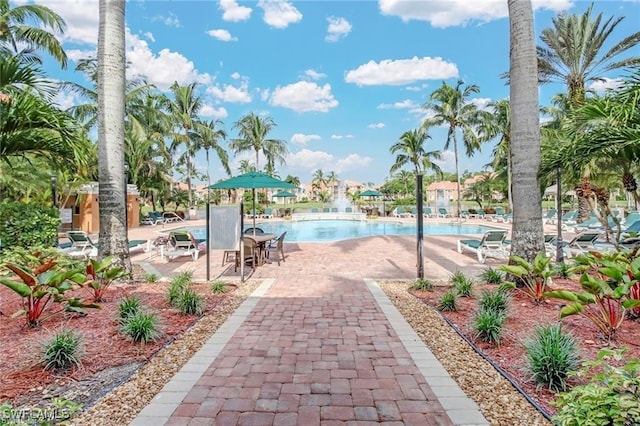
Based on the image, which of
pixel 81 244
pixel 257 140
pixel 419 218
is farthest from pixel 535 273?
pixel 257 140

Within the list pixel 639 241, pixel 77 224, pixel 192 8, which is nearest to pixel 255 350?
pixel 639 241

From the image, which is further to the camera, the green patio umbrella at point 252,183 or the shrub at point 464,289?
the green patio umbrella at point 252,183

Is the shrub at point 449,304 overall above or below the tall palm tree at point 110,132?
below

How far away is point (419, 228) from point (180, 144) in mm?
27330

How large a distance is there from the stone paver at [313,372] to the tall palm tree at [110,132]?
3.00m

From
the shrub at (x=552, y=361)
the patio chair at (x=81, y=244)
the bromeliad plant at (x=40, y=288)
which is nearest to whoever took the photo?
the shrub at (x=552, y=361)

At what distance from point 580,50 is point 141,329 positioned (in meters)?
18.4

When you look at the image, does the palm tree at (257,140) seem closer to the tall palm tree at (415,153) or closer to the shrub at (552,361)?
the tall palm tree at (415,153)

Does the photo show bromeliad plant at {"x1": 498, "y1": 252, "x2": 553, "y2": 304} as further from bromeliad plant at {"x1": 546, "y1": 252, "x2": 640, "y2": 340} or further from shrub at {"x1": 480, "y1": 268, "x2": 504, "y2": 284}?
shrub at {"x1": 480, "y1": 268, "x2": 504, "y2": 284}

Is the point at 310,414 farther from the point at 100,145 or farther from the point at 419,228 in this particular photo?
the point at 100,145

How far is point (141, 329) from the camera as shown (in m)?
4.11

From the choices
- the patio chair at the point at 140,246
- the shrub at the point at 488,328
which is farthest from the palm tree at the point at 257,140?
the shrub at the point at 488,328

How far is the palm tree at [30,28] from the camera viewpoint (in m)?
14.0

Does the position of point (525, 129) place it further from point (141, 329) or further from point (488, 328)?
point (141, 329)
